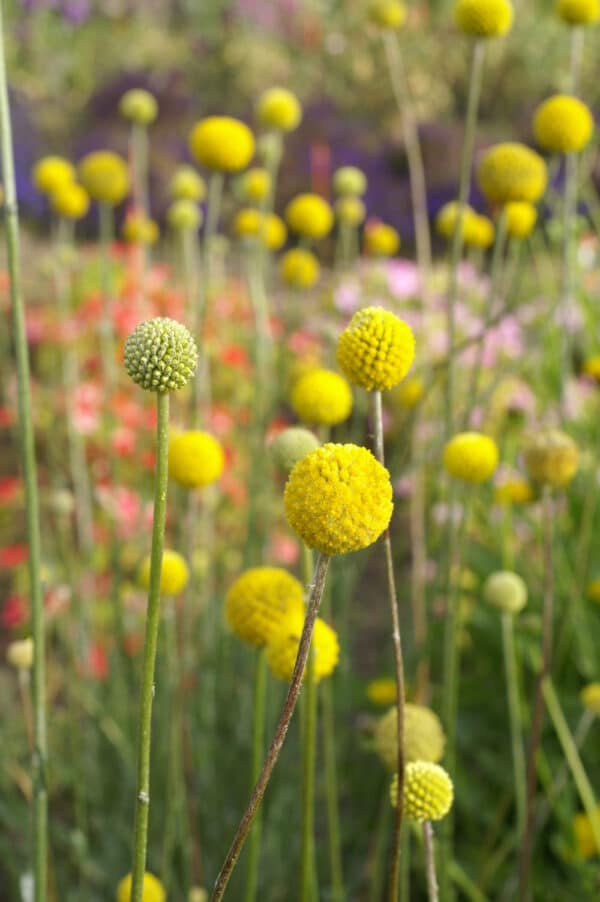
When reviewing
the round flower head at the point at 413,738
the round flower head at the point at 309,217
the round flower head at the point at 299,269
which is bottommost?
the round flower head at the point at 413,738

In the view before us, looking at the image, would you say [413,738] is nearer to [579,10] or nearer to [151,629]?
[151,629]

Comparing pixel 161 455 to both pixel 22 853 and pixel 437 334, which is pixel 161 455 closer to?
pixel 22 853

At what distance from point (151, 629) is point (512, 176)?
36.7 inches

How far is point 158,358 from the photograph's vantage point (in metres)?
0.61

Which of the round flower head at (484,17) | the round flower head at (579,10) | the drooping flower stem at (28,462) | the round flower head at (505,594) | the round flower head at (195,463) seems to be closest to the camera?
the drooping flower stem at (28,462)

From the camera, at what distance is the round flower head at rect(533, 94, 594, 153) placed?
138cm

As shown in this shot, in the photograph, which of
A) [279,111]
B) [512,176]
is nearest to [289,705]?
[512,176]

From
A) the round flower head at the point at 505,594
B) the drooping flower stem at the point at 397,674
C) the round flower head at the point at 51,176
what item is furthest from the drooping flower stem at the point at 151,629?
the round flower head at the point at 51,176

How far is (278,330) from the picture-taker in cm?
416

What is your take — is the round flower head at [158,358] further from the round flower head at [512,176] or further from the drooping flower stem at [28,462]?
the round flower head at [512,176]

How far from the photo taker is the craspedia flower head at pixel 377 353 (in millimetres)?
721

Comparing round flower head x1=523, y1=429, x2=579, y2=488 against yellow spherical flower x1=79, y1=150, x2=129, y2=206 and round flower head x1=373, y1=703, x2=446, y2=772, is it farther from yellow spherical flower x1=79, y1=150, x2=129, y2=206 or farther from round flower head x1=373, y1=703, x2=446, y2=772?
yellow spherical flower x1=79, y1=150, x2=129, y2=206

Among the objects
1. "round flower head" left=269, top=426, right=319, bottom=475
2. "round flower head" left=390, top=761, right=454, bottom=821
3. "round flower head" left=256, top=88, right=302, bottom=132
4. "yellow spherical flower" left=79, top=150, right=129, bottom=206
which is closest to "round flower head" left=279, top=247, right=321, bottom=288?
"round flower head" left=256, top=88, right=302, bottom=132

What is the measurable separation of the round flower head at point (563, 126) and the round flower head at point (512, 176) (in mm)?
103
